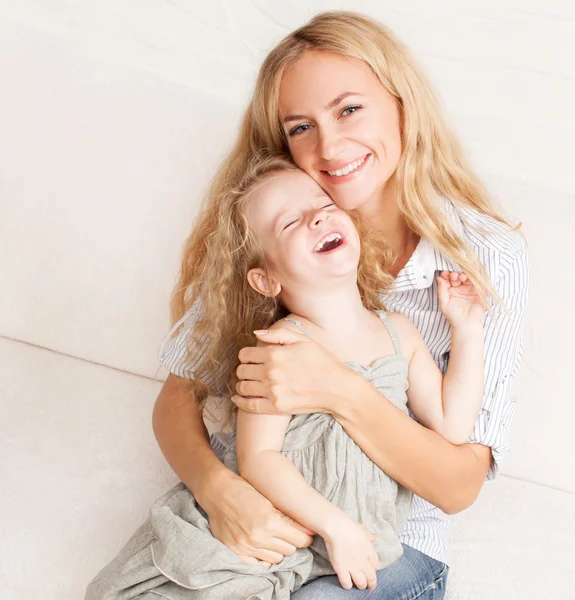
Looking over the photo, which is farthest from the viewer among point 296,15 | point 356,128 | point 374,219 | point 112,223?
point 112,223

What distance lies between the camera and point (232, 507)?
1.52 metres

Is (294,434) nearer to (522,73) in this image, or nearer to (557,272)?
(557,272)

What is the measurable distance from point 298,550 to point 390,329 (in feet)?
1.45


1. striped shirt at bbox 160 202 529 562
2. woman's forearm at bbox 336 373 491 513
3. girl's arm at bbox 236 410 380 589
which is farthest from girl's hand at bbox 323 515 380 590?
striped shirt at bbox 160 202 529 562

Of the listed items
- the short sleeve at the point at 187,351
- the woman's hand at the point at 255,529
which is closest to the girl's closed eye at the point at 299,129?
the short sleeve at the point at 187,351

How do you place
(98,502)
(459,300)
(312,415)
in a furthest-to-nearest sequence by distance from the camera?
(98,502)
(459,300)
(312,415)

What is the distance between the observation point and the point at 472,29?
213 centimetres

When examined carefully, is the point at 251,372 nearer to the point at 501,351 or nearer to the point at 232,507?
the point at 232,507

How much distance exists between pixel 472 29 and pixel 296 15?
1.46 ft

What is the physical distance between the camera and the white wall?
2.11 meters

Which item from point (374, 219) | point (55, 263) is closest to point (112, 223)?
point (55, 263)

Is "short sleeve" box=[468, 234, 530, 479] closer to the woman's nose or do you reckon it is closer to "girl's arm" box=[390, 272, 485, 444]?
"girl's arm" box=[390, 272, 485, 444]

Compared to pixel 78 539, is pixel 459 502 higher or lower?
higher

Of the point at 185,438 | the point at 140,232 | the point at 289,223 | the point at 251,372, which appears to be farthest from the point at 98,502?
the point at 289,223
